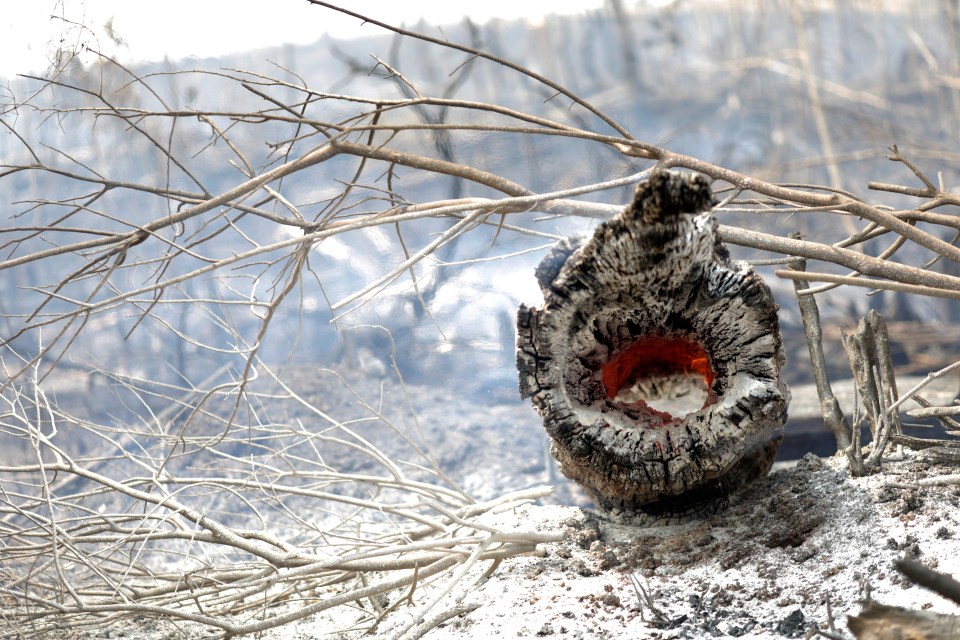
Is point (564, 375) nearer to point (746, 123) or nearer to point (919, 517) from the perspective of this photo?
point (919, 517)

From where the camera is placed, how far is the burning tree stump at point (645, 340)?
45.8 inches

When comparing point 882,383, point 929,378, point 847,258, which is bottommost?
point 882,383

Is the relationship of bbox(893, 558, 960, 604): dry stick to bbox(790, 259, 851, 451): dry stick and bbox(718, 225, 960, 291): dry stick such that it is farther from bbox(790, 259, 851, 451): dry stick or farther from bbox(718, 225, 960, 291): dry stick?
bbox(790, 259, 851, 451): dry stick

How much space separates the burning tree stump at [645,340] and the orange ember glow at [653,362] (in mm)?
20

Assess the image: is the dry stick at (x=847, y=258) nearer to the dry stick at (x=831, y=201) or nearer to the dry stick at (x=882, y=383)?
the dry stick at (x=831, y=201)

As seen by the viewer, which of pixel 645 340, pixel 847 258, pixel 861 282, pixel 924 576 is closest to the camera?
pixel 924 576

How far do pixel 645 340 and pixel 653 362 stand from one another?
11 centimetres

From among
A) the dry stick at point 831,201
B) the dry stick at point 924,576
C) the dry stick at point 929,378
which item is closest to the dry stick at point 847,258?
the dry stick at point 831,201

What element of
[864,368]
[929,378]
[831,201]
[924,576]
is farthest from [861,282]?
[924,576]

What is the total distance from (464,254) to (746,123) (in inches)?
94.0

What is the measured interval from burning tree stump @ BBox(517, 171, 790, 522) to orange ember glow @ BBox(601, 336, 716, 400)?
0.02 meters

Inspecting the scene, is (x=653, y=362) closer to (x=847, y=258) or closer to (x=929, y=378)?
(x=847, y=258)

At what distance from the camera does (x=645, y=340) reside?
1.31 metres

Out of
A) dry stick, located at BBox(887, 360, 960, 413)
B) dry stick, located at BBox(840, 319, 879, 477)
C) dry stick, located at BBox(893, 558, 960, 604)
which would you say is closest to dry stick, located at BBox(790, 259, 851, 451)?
dry stick, located at BBox(840, 319, 879, 477)
